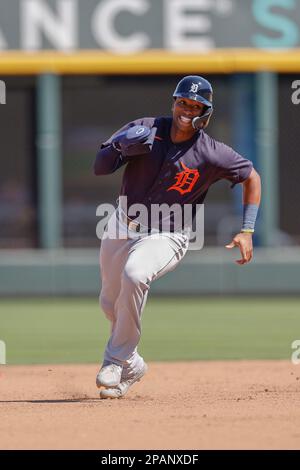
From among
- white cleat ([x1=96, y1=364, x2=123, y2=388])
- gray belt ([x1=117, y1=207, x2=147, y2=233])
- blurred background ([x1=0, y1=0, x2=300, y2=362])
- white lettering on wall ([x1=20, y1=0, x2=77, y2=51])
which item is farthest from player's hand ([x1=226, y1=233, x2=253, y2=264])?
white lettering on wall ([x1=20, y1=0, x2=77, y2=51])

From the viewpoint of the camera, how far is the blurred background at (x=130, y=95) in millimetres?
15172

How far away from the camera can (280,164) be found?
1603cm

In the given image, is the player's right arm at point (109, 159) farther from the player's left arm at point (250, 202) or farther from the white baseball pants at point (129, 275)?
the player's left arm at point (250, 202)

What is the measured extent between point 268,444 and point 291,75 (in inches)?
438

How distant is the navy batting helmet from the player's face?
0.03 metres

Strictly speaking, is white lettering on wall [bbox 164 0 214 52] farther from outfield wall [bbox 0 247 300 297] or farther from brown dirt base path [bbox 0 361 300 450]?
brown dirt base path [bbox 0 361 300 450]

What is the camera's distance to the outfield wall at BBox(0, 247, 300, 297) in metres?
15.1

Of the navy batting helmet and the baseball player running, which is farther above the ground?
the navy batting helmet

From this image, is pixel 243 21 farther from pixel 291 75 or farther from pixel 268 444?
pixel 268 444

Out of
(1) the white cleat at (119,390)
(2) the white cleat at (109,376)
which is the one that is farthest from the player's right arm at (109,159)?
(1) the white cleat at (119,390)

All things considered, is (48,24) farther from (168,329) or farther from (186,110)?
(186,110)

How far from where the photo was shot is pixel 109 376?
22.1 feet

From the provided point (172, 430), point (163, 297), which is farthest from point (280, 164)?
point (172, 430)

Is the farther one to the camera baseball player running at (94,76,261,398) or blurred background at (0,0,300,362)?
blurred background at (0,0,300,362)
